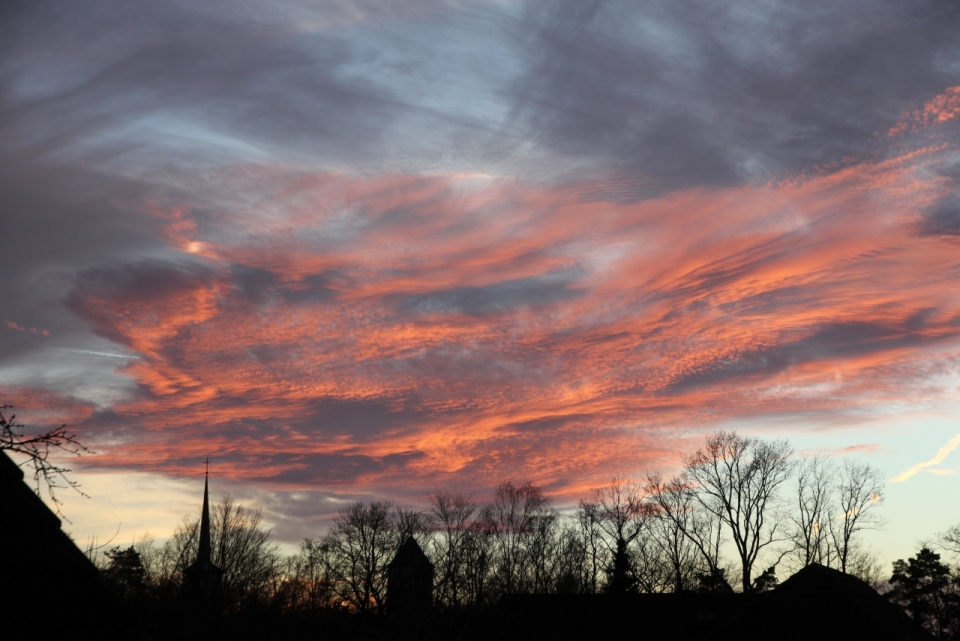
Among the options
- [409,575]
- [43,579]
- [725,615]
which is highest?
[43,579]

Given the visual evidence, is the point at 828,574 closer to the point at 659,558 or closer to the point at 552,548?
the point at 659,558

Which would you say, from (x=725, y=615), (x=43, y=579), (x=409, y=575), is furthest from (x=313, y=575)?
(x=43, y=579)

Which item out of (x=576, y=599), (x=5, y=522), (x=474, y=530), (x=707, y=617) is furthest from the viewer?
(x=474, y=530)

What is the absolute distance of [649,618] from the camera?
50.2 meters

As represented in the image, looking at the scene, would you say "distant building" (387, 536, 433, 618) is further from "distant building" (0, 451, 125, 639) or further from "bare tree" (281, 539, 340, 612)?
"distant building" (0, 451, 125, 639)

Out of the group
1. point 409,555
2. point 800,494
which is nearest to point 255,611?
point 409,555

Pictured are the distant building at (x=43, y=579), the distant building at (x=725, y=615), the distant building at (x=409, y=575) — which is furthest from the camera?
the distant building at (x=409, y=575)

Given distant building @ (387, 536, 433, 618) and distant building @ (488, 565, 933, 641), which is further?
distant building @ (387, 536, 433, 618)

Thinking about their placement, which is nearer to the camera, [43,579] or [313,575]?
[43,579]

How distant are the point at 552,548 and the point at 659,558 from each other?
1195 cm

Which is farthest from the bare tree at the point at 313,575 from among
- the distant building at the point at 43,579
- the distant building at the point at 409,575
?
the distant building at the point at 43,579

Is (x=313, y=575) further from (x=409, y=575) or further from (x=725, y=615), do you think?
(x=725, y=615)

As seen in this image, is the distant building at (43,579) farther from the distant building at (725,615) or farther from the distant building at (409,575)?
the distant building at (409,575)

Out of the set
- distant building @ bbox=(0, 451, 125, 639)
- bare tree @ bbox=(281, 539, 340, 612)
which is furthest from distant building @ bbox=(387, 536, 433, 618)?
distant building @ bbox=(0, 451, 125, 639)
